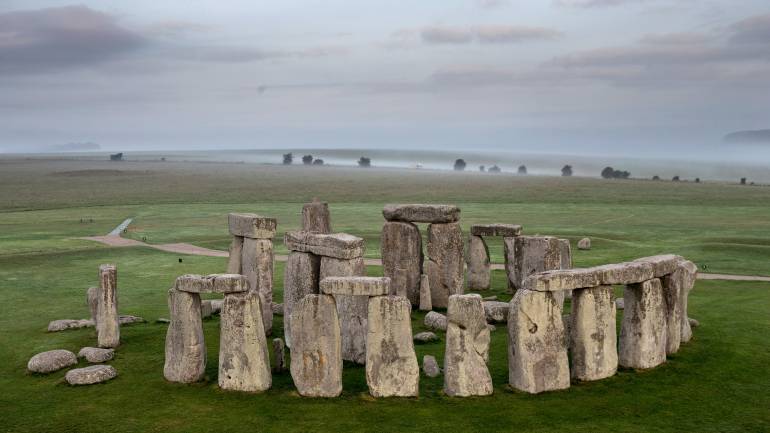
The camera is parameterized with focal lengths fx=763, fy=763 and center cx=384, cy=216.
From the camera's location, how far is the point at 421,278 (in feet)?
74.6

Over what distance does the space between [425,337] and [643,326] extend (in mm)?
5184

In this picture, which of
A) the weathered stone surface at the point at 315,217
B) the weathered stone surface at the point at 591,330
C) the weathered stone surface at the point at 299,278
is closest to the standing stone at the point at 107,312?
the weathered stone surface at the point at 299,278

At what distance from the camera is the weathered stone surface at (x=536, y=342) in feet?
48.0

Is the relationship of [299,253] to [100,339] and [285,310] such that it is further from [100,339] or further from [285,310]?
[100,339]

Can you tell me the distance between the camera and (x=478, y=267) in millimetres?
25953

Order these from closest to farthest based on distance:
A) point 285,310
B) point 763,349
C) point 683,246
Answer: point 763,349 < point 285,310 < point 683,246

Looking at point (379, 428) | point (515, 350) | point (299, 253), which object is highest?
point (299, 253)

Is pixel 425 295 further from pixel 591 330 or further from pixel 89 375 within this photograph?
pixel 89 375

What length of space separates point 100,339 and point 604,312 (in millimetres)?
11593

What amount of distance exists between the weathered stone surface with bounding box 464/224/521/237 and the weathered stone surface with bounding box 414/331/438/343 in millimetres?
7652

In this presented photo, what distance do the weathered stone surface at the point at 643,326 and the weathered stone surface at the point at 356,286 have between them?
5509 mm

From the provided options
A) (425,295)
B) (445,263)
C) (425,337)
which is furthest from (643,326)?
(445,263)

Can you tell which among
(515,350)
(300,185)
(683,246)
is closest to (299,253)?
(515,350)

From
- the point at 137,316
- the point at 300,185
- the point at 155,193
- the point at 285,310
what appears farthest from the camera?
the point at 300,185
